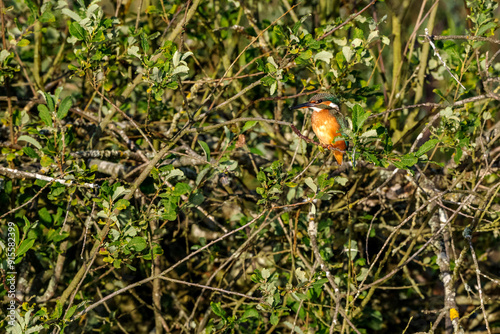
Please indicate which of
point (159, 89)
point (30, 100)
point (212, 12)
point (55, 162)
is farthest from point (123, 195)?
point (212, 12)

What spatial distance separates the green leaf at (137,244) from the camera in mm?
1978

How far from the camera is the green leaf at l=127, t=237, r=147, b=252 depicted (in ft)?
6.49

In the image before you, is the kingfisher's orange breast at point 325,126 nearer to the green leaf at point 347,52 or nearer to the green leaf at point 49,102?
the green leaf at point 347,52

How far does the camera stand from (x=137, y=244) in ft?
6.49

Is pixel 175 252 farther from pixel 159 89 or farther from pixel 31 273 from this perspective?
pixel 159 89

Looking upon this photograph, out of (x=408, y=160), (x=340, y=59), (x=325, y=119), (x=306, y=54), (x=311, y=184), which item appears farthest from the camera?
(x=325, y=119)

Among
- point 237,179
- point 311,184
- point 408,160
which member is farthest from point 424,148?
point 237,179

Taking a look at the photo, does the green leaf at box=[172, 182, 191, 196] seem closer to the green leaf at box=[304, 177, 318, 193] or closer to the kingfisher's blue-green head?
the green leaf at box=[304, 177, 318, 193]

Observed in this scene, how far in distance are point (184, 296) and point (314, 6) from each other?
232 centimetres

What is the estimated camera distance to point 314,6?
146 inches

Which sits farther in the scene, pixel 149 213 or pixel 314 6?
pixel 314 6

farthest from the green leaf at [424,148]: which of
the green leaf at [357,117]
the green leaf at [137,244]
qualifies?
the green leaf at [137,244]

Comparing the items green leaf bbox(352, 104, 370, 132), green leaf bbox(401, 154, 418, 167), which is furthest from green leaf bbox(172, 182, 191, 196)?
green leaf bbox(401, 154, 418, 167)

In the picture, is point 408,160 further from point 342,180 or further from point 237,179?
point 237,179
